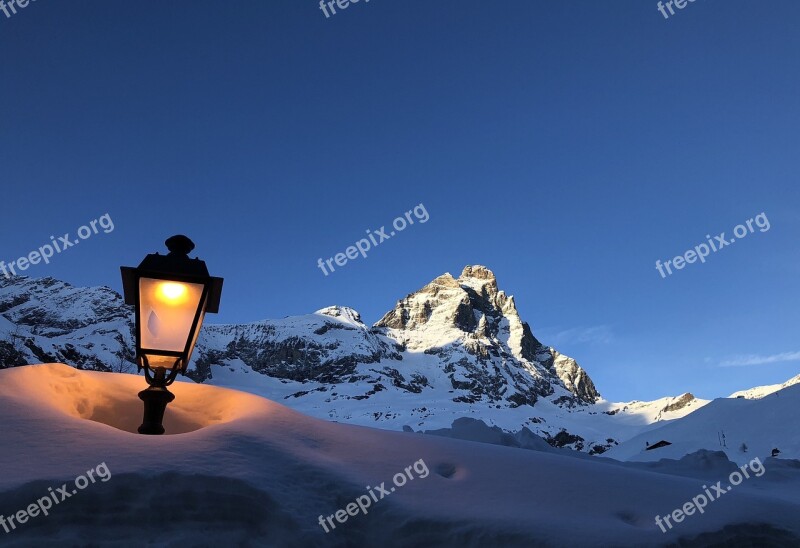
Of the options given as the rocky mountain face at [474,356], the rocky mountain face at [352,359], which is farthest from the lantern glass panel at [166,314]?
the rocky mountain face at [474,356]

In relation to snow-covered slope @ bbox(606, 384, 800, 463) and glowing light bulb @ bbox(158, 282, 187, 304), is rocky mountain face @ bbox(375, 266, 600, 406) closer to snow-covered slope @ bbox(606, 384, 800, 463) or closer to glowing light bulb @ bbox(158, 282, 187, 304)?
snow-covered slope @ bbox(606, 384, 800, 463)

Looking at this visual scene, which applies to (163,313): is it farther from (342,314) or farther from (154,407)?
(342,314)

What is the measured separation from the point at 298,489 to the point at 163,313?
4.08 ft

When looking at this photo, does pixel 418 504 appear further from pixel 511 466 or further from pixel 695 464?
pixel 695 464

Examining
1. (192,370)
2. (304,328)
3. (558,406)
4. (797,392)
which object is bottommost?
(797,392)

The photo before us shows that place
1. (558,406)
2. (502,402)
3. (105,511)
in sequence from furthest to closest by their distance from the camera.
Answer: (558,406) < (502,402) < (105,511)

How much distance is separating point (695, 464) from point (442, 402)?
371 feet

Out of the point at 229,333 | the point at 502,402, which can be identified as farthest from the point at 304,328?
the point at 502,402

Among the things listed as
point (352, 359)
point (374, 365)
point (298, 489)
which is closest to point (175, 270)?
point (298, 489)

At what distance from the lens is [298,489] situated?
2.80 meters

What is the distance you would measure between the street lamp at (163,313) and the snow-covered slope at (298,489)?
385 mm

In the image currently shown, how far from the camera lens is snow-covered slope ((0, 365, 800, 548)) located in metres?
2.44

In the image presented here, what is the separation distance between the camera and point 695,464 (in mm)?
5414

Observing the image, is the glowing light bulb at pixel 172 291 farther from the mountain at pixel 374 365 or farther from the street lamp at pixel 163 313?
the mountain at pixel 374 365
